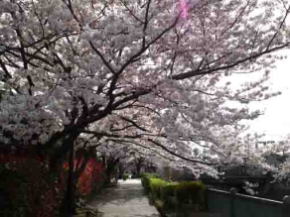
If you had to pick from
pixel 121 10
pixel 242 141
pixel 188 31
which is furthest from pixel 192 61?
pixel 242 141

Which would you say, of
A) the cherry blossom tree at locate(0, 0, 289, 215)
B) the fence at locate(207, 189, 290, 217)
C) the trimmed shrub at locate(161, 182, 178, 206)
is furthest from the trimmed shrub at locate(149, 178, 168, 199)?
the cherry blossom tree at locate(0, 0, 289, 215)

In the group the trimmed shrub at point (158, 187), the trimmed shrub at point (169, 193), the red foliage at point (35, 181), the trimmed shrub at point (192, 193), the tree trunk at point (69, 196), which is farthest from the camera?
the trimmed shrub at point (158, 187)

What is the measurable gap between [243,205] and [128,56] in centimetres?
457

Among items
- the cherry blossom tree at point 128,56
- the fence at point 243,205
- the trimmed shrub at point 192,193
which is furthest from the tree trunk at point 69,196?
the cherry blossom tree at point 128,56

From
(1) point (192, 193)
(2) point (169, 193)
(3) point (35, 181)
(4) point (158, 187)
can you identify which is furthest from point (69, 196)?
(3) point (35, 181)

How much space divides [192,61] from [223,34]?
814 millimetres

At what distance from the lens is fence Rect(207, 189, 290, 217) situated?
926 cm

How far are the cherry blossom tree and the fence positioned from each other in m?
1.80

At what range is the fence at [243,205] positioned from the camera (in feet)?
30.4

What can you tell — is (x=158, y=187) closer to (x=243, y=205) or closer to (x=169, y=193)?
(x=169, y=193)

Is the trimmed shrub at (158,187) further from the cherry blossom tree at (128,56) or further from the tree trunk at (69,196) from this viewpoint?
the cherry blossom tree at (128,56)

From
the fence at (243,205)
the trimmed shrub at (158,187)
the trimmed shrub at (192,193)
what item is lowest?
the fence at (243,205)

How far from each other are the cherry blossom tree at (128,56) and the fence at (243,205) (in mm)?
1797

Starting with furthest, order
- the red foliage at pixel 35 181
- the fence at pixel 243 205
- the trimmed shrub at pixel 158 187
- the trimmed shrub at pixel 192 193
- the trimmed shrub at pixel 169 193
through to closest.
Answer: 1. the trimmed shrub at pixel 158 187
2. the trimmed shrub at pixel 169 193
3. the trimmed shrub at pixel 192 193
4. the red foliage at pixel 35 181
5. the fence at pixel 243 205
